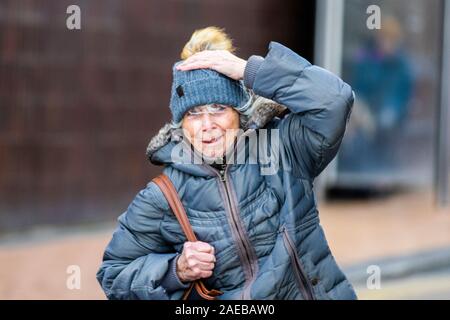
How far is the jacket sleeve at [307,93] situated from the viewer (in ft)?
11.0

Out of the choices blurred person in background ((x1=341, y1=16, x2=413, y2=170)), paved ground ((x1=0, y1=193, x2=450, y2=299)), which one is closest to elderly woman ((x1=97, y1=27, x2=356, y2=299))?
paved ground ((x1=0, y1=193, x2=450, y2=299))

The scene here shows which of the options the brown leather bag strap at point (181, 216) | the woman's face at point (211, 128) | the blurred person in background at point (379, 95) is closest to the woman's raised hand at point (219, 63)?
the woman's face at point (211, 128)

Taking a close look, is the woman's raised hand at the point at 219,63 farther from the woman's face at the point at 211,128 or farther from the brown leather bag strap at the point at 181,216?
the brown leather bag strap at the point at 181,216

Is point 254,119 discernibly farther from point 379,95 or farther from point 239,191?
point 379,95

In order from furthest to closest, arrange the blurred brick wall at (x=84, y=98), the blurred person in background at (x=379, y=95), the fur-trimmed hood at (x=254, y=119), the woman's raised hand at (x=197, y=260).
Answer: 1. the blurred person in background at (x=379, y=95)
2. the blurred brick wall at (x=84, y=98)
3. the fur-trimmed hood at (x=254, y=119)
4. the woman's raised hand at (x=197, y=260)

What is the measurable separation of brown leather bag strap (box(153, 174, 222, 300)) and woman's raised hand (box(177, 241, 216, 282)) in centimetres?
4

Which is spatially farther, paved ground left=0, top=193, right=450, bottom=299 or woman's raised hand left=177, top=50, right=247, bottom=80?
paved ground left=0, top=193, right=450, bottom=299

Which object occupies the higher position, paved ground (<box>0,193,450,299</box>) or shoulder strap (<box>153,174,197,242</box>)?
shoulder strap (<box>153,174,197,242</box>)

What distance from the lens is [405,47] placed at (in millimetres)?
11836

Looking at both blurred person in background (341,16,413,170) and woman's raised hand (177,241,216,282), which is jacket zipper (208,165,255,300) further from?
blurred person in background (341,16,413,170)

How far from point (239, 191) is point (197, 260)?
26cm

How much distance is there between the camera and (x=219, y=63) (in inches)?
138

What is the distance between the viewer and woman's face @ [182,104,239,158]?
351cm

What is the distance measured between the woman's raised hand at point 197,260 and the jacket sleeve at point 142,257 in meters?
0.08
